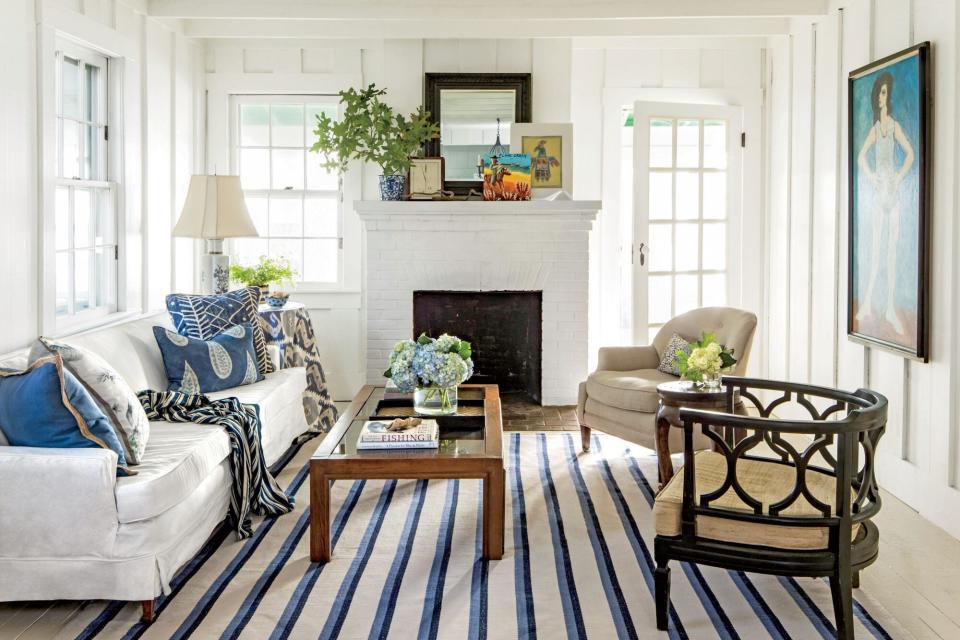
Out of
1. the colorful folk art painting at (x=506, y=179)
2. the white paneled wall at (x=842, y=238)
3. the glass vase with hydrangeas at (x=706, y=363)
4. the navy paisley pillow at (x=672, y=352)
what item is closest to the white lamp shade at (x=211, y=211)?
the colorful folk art painting at (x=506, y=179)

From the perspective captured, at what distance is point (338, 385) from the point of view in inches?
284

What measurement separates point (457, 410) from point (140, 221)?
2.57 m

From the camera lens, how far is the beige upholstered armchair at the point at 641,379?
511cm

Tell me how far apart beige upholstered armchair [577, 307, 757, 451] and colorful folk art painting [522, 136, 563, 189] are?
161 cm

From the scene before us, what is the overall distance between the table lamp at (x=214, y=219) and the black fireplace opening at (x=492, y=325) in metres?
1.52

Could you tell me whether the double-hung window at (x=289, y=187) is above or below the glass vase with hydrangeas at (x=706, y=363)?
above

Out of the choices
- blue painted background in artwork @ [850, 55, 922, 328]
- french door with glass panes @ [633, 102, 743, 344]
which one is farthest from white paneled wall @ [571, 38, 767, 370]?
blue painted background in artwork @ [850, 55, 922, 328]

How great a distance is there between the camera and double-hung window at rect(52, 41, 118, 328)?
4.95 metres

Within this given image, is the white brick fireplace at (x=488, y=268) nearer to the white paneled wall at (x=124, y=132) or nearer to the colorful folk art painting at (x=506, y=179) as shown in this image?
the colorful folk art painting at (x=506, y=179)

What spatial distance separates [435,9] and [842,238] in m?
2.89

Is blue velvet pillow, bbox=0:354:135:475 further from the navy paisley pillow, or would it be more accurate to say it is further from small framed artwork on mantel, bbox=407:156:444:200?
small framed artwork on mantel, bbox=407:156:444:200

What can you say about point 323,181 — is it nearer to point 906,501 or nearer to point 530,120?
point 530,120

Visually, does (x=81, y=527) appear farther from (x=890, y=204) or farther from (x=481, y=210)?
(x=481, y=210)

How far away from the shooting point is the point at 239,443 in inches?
161
